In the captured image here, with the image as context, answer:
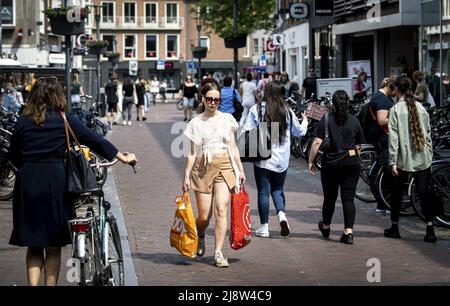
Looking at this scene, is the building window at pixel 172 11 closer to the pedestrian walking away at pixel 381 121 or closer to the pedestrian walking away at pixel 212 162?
the pedestrian walking away at pixel 381 121

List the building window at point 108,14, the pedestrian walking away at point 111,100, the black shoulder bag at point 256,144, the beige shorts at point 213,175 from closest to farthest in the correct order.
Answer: the beige shorts at point 213,175 < the black shoulder bag at point 256,144 < the pedestrian walking away at point 111,100 < the building window at point 108,14

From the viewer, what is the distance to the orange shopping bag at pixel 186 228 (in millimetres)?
9820

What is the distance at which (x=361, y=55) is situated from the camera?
38.9 metres

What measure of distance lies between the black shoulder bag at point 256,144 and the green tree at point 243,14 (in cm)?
5562

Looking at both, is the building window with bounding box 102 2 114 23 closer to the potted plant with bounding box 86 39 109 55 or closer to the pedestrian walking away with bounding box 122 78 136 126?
the potted plant with bounding box 86 39 109 55

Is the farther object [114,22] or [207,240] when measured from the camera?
[114,22]

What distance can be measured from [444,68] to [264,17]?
141 ft

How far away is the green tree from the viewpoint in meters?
68.8

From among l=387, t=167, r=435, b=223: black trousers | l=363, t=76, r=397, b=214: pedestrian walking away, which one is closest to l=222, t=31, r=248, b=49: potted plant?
l=363, t=76, r=397, b=214: pedestrian walking away

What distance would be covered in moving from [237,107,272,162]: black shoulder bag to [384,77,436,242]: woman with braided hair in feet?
4.35

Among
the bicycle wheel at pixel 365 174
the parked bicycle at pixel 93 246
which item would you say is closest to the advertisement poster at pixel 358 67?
the bicycle wheel at pixel 365 174
